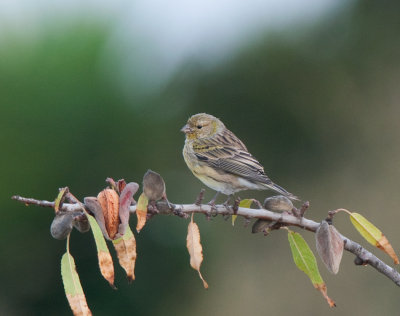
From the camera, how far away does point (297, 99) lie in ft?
30.1

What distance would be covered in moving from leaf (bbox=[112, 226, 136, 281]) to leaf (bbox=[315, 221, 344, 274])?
19.6 inches

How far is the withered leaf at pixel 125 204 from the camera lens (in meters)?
1.73

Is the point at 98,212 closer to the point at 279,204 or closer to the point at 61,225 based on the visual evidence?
the point at 61,225

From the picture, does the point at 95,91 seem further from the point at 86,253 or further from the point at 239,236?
the point at 239,236

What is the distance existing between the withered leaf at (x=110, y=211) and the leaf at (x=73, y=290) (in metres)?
0.15

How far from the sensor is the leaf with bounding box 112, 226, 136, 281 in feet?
5.87

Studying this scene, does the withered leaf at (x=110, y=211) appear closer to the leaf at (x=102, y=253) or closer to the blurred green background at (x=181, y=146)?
the leaf at (x=102, y=253)

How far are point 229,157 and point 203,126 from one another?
29cm

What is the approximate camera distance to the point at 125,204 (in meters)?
1.76

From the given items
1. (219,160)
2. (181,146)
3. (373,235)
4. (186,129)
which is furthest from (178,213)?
(181,146)

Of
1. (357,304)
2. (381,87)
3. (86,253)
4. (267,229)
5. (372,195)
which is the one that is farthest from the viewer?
(381,87)

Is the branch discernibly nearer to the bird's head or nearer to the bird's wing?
the bird's wing

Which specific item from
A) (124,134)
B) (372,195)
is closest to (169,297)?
(124,134)

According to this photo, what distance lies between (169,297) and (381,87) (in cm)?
437
